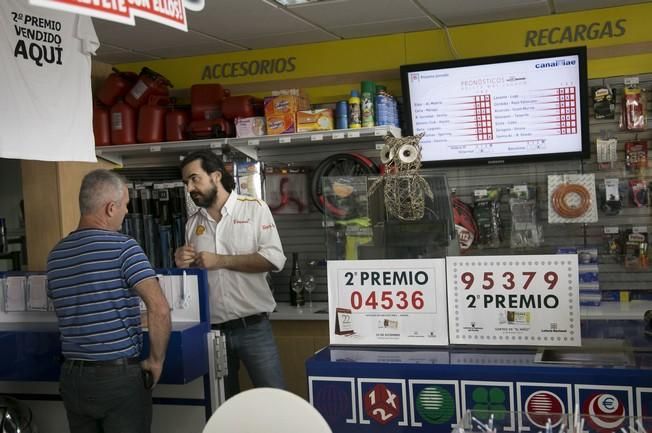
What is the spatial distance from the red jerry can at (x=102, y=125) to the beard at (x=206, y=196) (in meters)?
2.02

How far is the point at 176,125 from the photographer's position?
19.6ft

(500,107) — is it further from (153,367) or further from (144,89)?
(153,367)

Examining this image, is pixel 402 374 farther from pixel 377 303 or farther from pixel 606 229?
pixel 606 229

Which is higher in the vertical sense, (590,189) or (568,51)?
(568,51)

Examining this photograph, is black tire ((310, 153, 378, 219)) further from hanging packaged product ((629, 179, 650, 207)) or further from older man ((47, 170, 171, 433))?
older man ((47, 170, 171, 433))

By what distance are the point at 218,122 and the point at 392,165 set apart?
2519 mm

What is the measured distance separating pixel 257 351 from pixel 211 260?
559 mm

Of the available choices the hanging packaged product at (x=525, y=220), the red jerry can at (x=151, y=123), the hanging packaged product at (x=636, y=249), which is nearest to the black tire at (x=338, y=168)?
the hanging packaged product at (x=525, y=220)

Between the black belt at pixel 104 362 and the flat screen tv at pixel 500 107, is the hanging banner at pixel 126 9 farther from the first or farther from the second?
the flat screen tv at pixel 500 107

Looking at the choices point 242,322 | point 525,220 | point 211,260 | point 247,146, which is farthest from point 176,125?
point 525,220

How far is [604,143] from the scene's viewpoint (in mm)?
5348

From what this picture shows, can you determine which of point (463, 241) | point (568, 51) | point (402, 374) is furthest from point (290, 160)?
point (402, 374)

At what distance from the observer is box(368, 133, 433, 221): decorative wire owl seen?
353cm

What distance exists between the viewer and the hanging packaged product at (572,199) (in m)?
5.32
